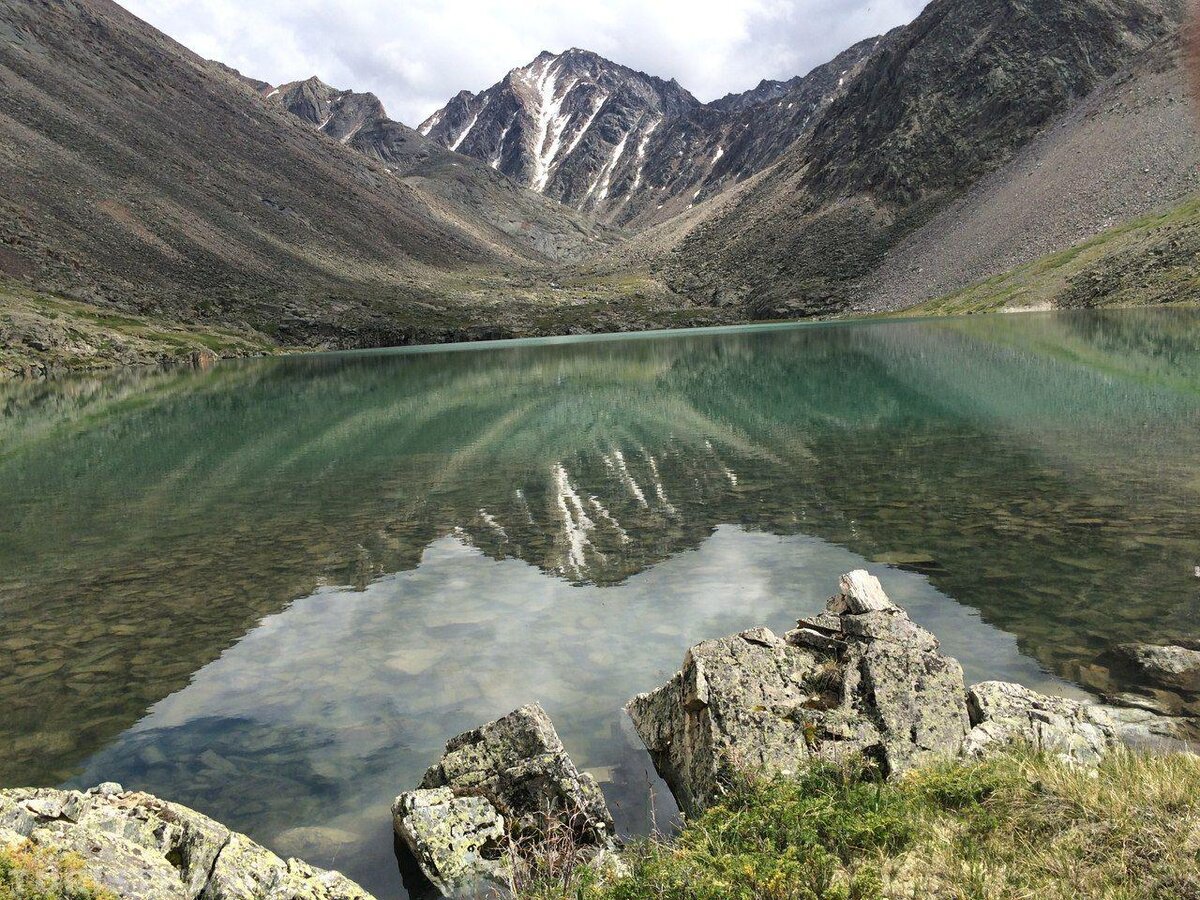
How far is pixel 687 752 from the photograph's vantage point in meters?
8.16

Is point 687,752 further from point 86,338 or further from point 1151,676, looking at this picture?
point 86,338

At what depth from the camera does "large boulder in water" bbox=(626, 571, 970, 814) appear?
7406 mm

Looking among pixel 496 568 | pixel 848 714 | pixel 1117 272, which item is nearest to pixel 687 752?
pixel 848 714

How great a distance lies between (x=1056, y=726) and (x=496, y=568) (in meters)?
11.3

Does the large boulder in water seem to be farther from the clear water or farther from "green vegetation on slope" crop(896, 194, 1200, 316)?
"green vegetation on slope" crop(896, 194, 1200, 316)

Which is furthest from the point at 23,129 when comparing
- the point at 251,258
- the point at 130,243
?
the point at 251,258

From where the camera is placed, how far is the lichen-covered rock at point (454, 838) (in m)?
6.95

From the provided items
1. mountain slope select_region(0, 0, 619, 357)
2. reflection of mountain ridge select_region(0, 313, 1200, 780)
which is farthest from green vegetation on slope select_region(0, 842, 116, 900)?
mountain slope select_region(0, 0, 619, 357)

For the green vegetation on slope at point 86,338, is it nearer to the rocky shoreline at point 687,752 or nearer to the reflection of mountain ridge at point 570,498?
the reflection of mountain ridge at point 570,498

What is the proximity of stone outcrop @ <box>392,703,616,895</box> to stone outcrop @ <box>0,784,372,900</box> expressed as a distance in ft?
4.24

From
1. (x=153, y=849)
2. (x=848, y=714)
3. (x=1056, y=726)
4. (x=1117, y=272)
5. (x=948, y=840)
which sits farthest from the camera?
(x=1117, y=272)

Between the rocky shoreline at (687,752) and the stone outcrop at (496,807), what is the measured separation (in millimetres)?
14

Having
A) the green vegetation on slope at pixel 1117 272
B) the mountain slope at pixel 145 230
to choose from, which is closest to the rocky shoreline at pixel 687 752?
the green vegetation on slope at pixel 1117 272

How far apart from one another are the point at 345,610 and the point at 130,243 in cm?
16605
